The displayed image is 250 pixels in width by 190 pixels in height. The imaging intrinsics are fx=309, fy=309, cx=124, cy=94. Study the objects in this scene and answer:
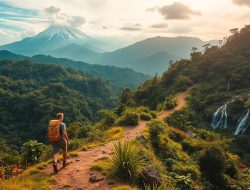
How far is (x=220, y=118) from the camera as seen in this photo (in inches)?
1778

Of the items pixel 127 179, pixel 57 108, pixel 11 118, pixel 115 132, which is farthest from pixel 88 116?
pixel 127 179

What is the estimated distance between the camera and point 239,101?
150 feet

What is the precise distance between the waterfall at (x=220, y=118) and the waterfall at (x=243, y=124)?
223cm

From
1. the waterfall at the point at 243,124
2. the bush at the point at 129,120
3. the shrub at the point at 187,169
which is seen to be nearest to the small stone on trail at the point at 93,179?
the shrub at the point at 187,169

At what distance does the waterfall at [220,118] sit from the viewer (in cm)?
4453

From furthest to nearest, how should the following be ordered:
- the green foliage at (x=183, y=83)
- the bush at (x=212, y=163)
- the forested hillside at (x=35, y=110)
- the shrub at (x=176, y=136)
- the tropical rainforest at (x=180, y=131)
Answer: the forested hillside at (x=35, y=110), the green foliage at (x=183, y=83), the shrub at (x=176, y=136), the bush at (x=212, y=163), the tropical rainforest at (x=180, y=131)

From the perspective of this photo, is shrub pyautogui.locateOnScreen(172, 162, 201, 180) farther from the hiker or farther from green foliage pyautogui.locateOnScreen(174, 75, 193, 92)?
green foliage pyautogui.locateOnScreen(174, 75, 193, 92)

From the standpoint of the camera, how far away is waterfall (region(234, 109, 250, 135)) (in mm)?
41344

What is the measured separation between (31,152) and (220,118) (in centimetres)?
3544

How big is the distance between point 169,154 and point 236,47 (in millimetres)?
61222

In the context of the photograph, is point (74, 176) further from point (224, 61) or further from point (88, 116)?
point (88, 116)

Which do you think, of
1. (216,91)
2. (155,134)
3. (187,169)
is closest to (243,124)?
(216,91)

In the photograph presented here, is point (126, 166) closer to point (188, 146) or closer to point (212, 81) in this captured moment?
point (188, 146)

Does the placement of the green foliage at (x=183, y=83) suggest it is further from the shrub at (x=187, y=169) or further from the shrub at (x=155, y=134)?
the shrub at (x=187, y=169)
